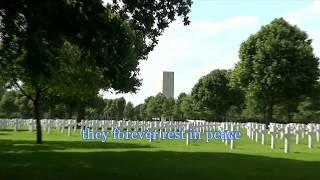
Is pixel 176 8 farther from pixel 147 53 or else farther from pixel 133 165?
pixel 133 165

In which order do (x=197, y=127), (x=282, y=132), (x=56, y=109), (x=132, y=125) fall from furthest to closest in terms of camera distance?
1. (x=56, y=109)
2. (x=132, y=125)
3. (x=197, y=127)
4. (x=282, y=132)

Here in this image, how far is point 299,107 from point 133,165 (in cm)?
6774

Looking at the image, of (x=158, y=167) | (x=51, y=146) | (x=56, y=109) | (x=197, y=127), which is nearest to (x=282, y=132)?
(x=197, y=127)

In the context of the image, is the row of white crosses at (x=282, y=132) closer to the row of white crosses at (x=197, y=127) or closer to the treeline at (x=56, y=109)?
the row of white crosses at (x=197, y=127)

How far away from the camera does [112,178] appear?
13875 mm

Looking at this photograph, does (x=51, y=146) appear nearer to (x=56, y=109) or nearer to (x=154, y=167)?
(x=154, y=167)

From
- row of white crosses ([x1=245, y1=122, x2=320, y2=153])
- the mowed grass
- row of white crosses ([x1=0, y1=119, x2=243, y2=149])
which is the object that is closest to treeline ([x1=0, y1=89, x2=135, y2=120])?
row of white crosses ([x1=0, y1=119, x2=243, y2=149])

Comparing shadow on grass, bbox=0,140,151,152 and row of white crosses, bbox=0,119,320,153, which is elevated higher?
row of white crosses, bbox=0,119,320,153

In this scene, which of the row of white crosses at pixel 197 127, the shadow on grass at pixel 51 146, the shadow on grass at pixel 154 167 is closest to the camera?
the shadow on grass at pixel 154 167

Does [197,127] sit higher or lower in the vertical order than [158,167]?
higher

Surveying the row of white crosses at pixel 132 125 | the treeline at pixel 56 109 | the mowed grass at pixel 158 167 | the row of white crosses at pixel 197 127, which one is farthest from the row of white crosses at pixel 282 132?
the treeline at pixel 56 109

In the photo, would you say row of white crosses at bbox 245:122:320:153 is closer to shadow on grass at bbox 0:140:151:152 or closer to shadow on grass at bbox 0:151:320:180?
shadow on grass at bbox 0:140:151:152

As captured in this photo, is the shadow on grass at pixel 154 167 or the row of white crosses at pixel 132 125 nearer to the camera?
the shadow on grass at pixel 154 167

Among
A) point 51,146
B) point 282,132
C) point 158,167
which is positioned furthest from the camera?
point 282,132
